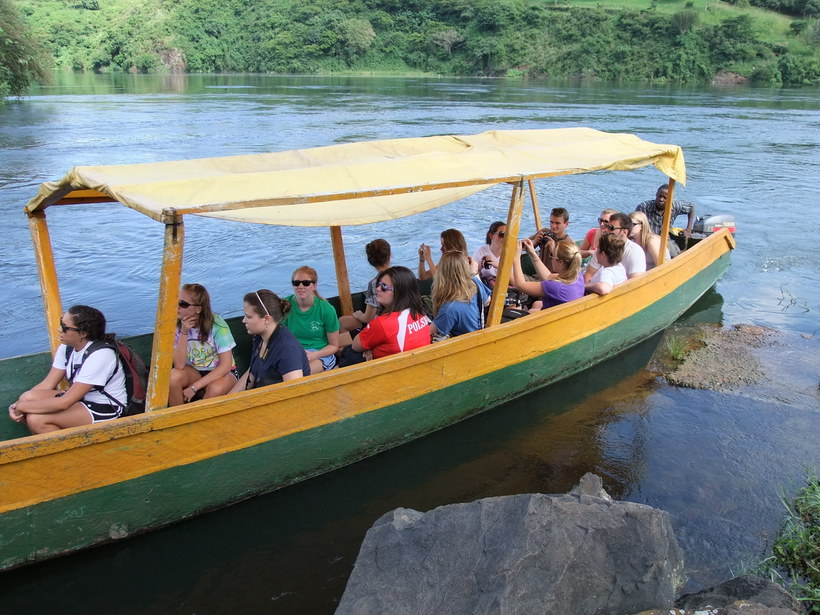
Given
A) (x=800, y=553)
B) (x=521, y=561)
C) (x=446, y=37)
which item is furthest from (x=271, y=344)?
(x=446, y=37)

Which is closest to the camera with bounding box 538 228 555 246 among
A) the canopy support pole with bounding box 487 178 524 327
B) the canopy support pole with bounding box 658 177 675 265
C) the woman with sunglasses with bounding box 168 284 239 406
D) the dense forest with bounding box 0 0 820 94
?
the canopy support pole with bounding box 658 177 675 265

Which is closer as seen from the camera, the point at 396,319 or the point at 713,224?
the point at 396,319

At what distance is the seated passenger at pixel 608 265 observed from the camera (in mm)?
6453

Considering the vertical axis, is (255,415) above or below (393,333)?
below

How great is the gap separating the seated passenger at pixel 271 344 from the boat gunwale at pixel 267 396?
21 cm

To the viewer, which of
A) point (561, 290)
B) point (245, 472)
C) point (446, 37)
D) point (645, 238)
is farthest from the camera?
point (446, 37)

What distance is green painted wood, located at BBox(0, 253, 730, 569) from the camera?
4.04 metres

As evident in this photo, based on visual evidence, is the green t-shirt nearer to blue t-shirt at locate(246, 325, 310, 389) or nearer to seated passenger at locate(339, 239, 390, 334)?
seated passenger at locate(339, 239, 390, 334)

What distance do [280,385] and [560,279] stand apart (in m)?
2.99

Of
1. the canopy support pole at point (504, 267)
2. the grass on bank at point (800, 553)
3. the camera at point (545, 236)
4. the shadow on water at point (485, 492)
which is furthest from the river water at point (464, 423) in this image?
the camera at point (545, 236)

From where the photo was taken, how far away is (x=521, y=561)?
Result: 3102mm

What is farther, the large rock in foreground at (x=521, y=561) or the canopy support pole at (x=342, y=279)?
the canopy support pole at (x=342, y=279)

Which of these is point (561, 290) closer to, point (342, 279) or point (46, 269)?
point (342, 279)

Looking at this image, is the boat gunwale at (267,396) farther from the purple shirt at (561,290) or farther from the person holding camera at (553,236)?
the person holding camera at (553,236)
